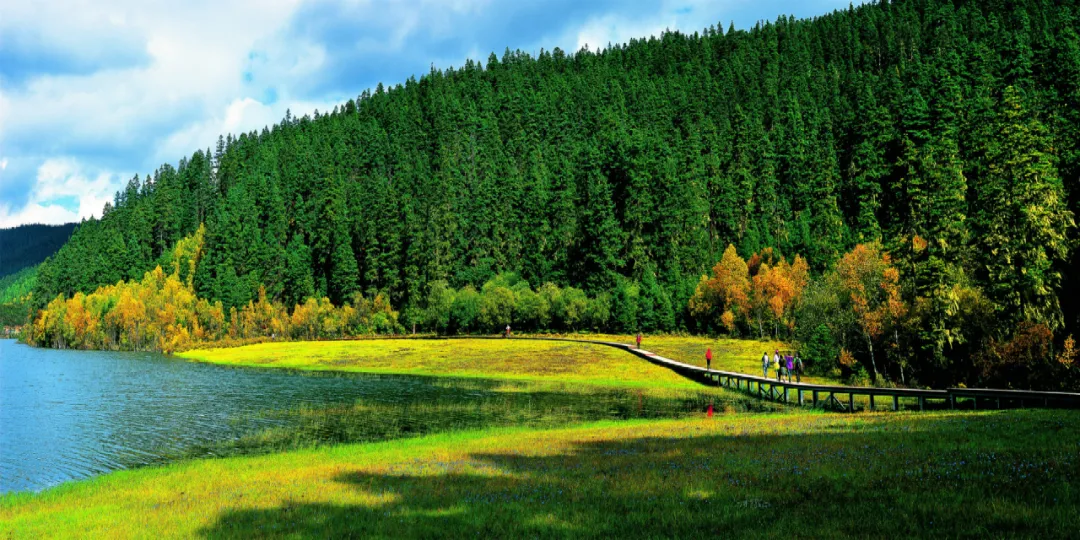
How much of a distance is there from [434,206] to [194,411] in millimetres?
99494

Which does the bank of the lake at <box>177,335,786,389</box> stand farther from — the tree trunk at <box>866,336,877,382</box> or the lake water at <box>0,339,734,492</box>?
the tree trunk at <box>866,336,877,382</box>

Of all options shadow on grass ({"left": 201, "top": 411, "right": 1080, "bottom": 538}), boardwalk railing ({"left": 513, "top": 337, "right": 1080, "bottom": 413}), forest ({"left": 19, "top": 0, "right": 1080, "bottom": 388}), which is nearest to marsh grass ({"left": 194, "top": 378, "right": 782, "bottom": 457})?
boardwalk railing ({"left": 513, "top": 337, "right": 1080, "bottom": 413})

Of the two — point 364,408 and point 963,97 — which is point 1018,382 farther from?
point 963,97

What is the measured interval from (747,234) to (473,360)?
6186 cm

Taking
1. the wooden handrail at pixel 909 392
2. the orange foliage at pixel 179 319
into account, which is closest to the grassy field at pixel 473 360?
the wooden handrail at pixel 909 392

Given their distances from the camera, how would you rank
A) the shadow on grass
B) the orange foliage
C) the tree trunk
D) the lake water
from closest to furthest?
the shadow on grass
the lake water
the tree trunk
the orange foliage

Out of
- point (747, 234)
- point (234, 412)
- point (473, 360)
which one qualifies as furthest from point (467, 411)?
point (747, 234)

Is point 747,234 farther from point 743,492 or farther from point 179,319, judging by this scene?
point 179,319

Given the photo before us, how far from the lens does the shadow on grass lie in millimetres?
11438

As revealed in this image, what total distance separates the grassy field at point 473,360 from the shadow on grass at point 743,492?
42639mm

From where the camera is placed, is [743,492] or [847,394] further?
[847,394]

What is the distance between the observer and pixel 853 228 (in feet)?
386

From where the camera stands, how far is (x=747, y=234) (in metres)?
121

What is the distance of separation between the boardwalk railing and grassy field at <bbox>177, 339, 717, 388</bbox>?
1.74 metres
